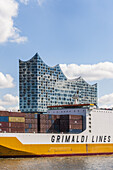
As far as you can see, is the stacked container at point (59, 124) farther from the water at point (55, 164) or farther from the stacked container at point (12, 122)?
the water at point (55, 164)

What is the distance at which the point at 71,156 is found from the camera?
41.9 m

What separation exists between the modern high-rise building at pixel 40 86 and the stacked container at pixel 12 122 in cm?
9197

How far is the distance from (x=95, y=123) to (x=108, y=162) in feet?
30.0

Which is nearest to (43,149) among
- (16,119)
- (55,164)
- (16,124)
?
(55,164)

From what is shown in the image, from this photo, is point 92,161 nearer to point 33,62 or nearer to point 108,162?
point 108,162

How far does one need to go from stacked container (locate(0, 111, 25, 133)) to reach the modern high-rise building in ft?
302

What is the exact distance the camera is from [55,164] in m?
35.8

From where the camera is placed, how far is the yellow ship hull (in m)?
36.8

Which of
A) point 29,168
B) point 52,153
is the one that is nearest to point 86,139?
point 52,153

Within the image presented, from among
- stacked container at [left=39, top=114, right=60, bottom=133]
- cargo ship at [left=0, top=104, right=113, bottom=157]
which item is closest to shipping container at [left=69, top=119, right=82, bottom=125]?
cargo ship at [left=0, top=104, right=113, bottom=157]

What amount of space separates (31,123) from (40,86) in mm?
92700

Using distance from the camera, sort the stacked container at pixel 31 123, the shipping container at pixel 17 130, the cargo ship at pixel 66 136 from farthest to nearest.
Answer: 1. the stacked container at pixel 31 123
2. the shipping container at pixel 17 130
3. the cargo ship at pixel 66 136

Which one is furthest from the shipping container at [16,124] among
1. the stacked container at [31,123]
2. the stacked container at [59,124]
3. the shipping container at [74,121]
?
the shipping container at [74,121]

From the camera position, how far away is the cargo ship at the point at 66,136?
37469 mm
